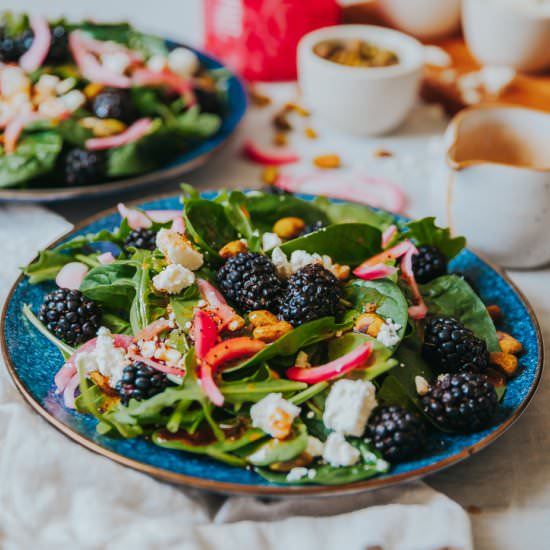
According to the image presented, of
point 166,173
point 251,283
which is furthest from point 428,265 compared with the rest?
point 166,173

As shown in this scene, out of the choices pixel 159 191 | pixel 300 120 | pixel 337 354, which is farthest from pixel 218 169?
pixel 337 354

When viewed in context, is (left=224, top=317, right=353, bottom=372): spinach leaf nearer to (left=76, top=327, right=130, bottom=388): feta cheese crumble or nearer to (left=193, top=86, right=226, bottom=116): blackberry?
(left=76, top=327, right=130, bottom=388): feta cheese crumble

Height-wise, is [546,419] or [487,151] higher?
[487,151]

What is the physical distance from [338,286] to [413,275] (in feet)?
0.74

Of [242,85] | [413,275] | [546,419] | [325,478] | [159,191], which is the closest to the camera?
[325,478]

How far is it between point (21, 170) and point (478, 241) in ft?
3.72

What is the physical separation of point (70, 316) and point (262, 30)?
5.38 feet

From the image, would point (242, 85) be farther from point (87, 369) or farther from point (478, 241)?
point (87, 369)

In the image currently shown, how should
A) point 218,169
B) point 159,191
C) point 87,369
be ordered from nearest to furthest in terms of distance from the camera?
point 87,369 → point 159,191 → point 218,169

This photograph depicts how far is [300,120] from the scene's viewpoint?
101 inches

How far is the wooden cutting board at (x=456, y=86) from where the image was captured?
2461 millimetres

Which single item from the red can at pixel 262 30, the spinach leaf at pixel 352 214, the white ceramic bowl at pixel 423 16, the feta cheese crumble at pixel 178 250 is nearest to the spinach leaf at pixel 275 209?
the spinach leaf at pixel 352 214

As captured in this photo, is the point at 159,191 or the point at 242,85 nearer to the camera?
the point at 159,191

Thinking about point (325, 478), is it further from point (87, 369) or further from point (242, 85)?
point (242, 85)
